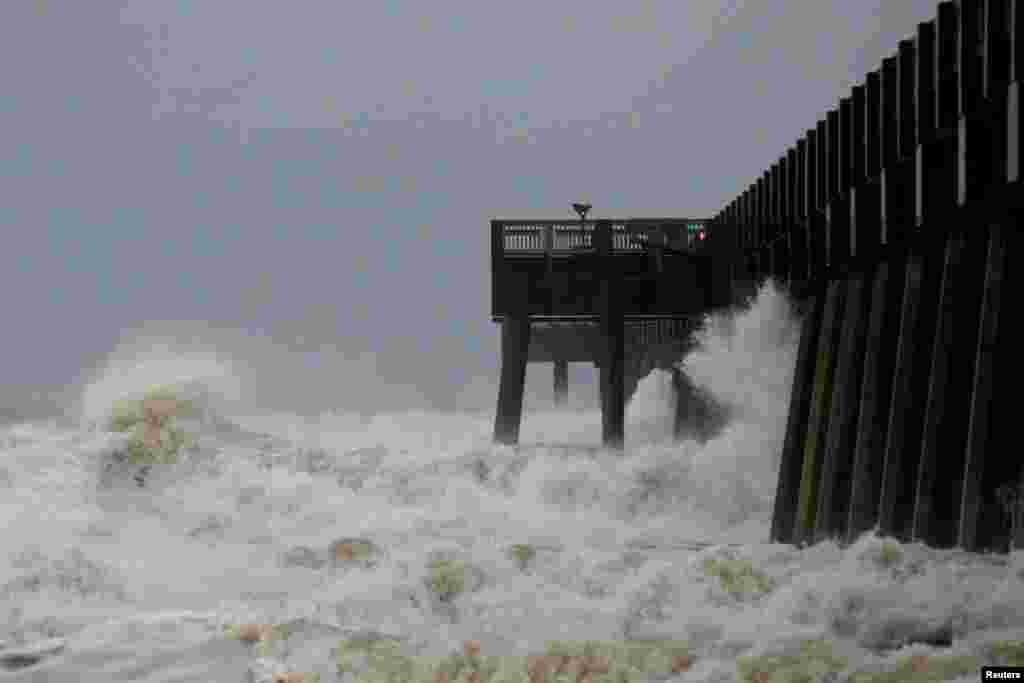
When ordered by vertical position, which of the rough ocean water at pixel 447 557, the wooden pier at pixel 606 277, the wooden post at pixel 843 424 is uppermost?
the wooden pier at pixel 606 277

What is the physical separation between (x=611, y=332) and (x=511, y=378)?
310 cm

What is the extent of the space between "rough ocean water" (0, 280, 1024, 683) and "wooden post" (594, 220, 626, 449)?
0.95m

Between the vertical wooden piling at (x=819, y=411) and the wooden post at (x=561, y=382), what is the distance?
96.8 ft

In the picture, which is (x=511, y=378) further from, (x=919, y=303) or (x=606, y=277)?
(x=919, y=303)

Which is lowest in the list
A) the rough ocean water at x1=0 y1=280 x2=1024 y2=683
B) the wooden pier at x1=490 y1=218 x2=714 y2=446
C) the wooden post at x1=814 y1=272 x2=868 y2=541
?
the rough ocean water at x1=0 y1=280 x2=1024 y2=683

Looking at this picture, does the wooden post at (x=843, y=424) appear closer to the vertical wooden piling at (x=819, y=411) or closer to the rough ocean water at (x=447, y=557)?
the vertical wooden piling at (x=819, y=411)

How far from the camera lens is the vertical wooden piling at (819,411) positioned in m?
19.0

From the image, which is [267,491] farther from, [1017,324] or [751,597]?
[1017,324]

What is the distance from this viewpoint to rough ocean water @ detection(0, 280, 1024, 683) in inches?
469

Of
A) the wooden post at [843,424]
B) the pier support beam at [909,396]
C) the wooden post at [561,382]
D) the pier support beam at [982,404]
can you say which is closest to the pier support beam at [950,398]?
the pier support beam at [982,404]

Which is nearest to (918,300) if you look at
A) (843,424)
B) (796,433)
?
(843,424)

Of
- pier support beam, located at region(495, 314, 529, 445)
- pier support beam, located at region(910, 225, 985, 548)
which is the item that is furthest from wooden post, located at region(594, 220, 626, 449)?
pier support beam, located at region(910, 225, 985, 548)

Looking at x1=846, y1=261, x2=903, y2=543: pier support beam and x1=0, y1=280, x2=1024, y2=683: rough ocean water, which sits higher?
x1=846, y1=261, x2=903, y2=543: pier support beam

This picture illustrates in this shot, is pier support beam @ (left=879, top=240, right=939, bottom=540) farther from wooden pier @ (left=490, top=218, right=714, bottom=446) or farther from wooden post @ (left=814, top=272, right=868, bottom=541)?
wooden pier @ (left=490, top=218, right=714, bottom=446)
